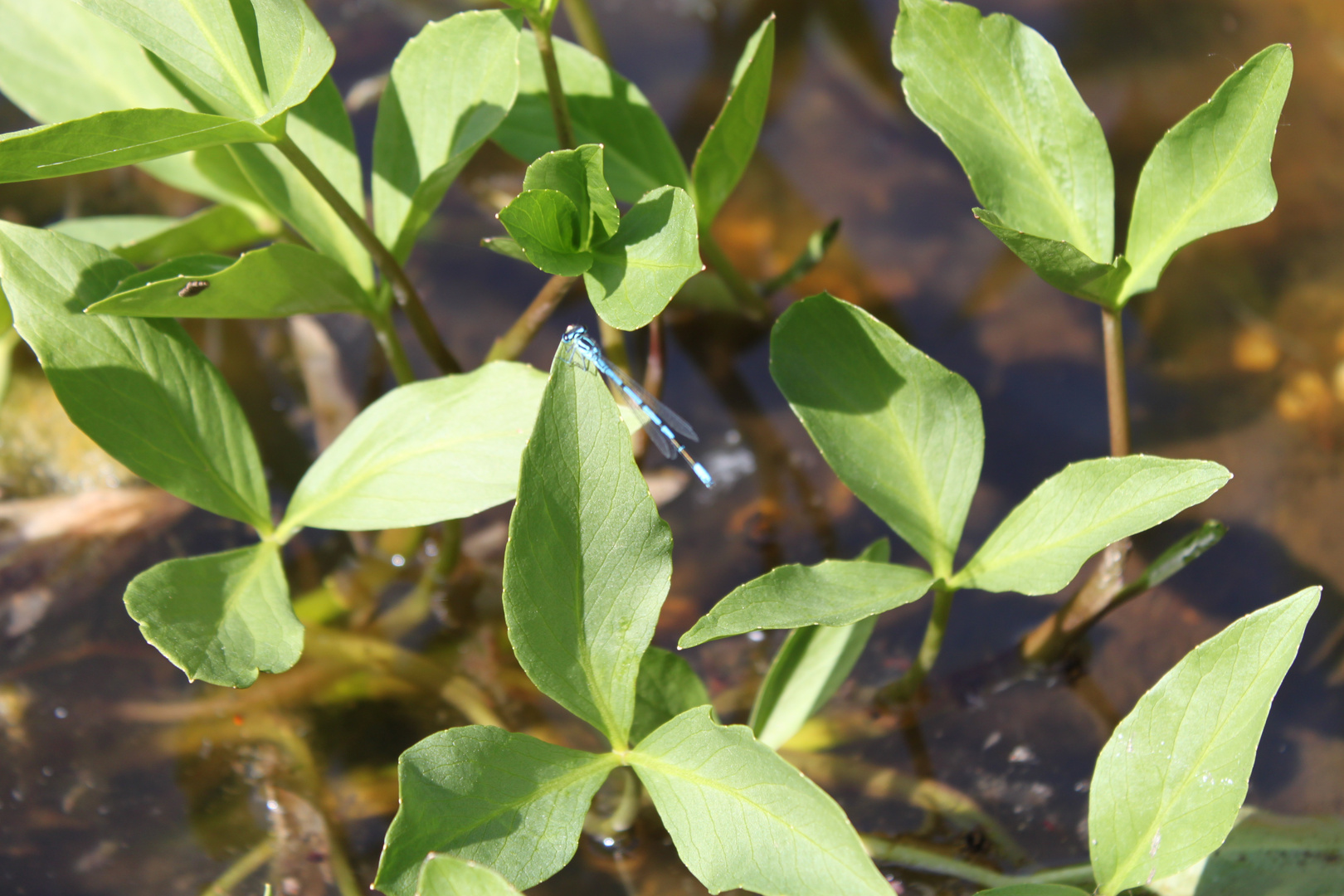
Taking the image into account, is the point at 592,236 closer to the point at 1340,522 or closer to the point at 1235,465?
the point at 1235,465

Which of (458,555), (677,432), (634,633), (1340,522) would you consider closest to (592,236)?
(634,633)

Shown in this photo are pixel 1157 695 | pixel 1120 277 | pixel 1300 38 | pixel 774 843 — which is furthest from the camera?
pixel 1300 38

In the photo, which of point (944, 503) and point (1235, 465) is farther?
point (1235, 465)

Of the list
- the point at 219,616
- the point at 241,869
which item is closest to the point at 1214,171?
the point at 219,616

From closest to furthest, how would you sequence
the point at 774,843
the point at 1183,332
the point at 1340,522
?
the point at 774,843 → the point at 1340,522 → the point at 1183,332

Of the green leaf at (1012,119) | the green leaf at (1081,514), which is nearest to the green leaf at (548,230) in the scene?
the green leaf at (1012,119)

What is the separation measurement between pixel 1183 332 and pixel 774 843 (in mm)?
1491

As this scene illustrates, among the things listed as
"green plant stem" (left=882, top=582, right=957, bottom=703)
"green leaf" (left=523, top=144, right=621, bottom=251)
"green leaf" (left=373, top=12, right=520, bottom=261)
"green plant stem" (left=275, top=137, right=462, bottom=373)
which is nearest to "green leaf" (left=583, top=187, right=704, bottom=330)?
"green leaf" (left=523, top=144, right=621, bottom=251)

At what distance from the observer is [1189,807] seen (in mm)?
1111

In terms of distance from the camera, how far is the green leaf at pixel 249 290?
117 cm

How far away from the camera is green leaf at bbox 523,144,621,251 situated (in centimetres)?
112

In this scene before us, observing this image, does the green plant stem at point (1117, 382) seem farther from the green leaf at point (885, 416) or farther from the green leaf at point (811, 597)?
the green leaf at point (811, 597)

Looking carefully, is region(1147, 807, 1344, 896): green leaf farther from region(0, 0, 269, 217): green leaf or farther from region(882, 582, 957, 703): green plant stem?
region(0, 0, 269, 217): green leaf

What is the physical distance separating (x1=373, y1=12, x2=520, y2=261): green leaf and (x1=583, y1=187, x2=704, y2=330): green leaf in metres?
0.24
